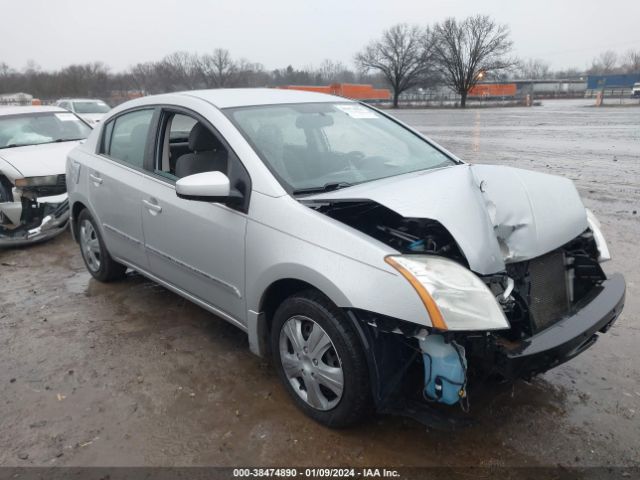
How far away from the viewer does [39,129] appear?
8031 millimetres

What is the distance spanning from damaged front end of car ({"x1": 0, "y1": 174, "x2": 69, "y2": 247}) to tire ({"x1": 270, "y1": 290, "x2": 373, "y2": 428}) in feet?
15.3

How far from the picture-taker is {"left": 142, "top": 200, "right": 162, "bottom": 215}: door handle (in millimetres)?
3602

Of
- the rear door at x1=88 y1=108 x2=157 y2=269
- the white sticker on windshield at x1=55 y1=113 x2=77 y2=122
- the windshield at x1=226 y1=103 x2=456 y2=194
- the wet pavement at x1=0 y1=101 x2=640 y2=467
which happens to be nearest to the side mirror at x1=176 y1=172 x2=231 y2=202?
the windshield at x1=226 y1=103 x2=456 y2=194

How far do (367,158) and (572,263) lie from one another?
1384 mm

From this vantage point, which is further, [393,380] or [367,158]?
[367,158]

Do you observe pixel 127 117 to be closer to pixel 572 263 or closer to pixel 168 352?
pixel 168 352

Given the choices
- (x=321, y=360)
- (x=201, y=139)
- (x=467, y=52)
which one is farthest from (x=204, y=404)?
(x=467, y=52)

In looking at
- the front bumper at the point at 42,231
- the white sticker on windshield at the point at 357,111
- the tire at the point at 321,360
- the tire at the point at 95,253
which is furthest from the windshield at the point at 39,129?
the tire at the point at 321,360

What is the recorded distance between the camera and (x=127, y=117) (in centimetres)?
435

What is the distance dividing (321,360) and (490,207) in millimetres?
1158

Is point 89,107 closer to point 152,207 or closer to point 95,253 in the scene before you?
point 95,253

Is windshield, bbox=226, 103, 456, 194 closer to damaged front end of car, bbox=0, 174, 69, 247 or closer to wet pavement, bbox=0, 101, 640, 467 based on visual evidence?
wet pavement, bbox=0, 101, 640, 467

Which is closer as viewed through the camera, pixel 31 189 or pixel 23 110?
pixel 31 189

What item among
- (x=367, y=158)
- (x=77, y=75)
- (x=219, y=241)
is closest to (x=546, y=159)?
(x=367, y=158)
